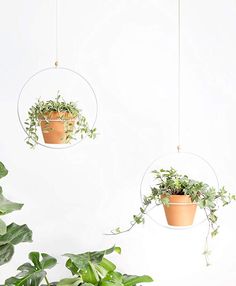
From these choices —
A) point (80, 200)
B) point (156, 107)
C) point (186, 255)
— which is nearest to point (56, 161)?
point (80, 200)

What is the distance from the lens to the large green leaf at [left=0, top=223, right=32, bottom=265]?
169 cm

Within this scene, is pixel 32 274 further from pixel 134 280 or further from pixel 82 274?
pixel 134 280

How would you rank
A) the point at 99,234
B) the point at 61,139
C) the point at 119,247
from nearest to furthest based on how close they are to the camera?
the point at 61,139, the point at 119,247, the point at 99,234

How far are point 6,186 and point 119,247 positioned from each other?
0.58m

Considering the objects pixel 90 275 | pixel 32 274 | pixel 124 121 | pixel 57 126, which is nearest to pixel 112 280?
pixel 90 275

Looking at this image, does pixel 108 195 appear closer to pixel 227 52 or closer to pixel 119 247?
pixel 119 247

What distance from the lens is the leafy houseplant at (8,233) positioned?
1.65m

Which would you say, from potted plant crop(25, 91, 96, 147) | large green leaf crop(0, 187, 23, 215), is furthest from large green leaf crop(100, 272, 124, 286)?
potted plant crop(25, 91, 96, 147)

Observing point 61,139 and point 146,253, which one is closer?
point 61,139

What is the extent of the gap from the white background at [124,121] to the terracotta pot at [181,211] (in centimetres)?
36

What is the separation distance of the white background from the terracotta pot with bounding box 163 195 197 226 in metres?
0.36

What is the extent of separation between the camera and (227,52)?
2.23m

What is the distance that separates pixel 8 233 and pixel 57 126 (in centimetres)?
44

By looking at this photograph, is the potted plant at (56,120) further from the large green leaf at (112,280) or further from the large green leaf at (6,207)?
the large green leaf at (112,280)
